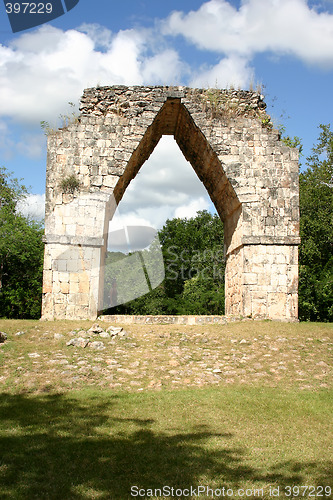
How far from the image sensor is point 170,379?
6016mm

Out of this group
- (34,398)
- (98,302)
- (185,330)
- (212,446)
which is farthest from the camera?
(98,302)

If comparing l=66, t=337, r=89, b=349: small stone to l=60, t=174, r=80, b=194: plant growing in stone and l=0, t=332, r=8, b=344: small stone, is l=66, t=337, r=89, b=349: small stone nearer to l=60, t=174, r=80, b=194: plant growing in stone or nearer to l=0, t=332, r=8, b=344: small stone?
l=0, t=332, r=8, b=344: small stone

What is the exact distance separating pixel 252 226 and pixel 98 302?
4412mm

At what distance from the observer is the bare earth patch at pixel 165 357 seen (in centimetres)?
584

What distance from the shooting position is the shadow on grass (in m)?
2.99

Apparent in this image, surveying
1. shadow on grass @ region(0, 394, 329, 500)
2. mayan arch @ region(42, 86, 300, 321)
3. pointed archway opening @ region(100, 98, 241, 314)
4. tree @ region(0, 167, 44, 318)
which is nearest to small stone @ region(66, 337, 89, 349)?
mayan arch @ region(42, 86, 300, 321)

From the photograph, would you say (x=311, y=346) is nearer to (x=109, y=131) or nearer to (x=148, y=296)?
(x=109, y=131)

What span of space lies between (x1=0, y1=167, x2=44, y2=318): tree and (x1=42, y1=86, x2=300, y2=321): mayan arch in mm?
9722

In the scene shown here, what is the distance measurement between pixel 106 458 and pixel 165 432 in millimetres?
821

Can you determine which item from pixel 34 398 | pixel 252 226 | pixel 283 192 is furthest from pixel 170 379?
pixel 283 192

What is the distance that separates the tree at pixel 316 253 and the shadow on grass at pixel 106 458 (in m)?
16.3

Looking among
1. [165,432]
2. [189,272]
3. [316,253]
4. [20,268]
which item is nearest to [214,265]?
[189,272]

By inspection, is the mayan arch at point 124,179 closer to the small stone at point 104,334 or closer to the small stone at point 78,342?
the small stone at point 104,334

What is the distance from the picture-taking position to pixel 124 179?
36.6 ft
